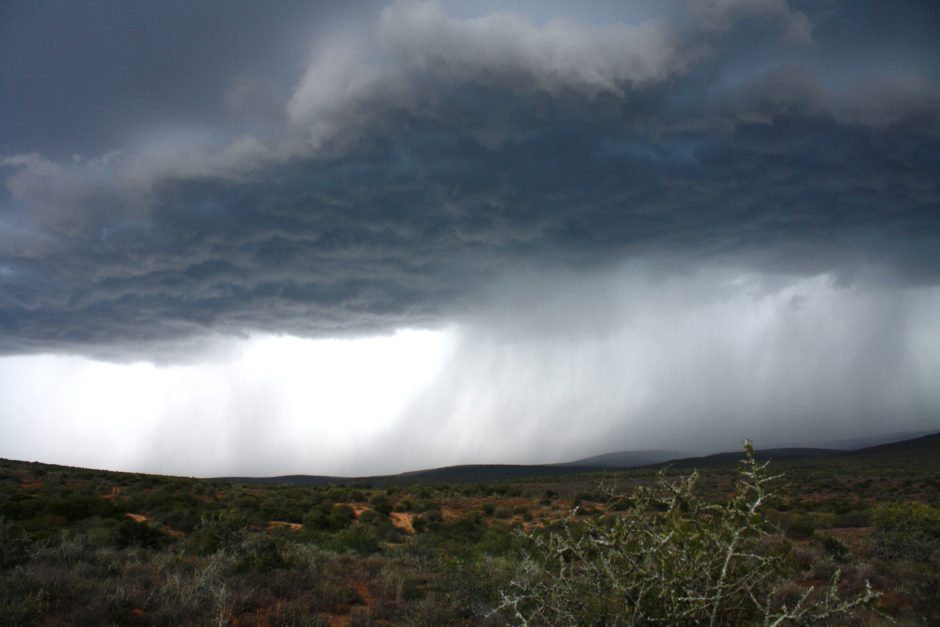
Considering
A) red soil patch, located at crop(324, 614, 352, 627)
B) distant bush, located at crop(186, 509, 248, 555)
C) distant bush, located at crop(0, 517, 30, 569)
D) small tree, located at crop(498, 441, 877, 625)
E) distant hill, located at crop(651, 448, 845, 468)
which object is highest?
small tree, located at crop(498, 441, 877, 625)

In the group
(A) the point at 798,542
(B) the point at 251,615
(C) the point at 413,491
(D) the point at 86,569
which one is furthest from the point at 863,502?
(D) the point at 86,569

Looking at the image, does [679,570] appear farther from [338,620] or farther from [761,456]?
[761,456]

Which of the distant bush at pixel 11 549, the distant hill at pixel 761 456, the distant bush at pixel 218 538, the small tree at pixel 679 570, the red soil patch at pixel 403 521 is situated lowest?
the distant hill at pixel 761 456

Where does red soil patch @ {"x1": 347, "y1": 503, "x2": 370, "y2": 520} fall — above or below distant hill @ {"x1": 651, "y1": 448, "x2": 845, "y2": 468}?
above

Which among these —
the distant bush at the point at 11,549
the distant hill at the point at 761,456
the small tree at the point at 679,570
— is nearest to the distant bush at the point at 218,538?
the distant bush at the point at 11,549

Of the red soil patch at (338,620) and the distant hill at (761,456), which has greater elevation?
the red soil patch at (338,620)

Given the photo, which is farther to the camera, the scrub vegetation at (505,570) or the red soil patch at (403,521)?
the red soil patch at (403,521)

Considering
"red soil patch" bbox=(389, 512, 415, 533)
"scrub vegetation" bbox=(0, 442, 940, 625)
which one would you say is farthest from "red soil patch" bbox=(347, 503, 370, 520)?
"scrub vegetation" bbox=(0, 442, 940, 625)

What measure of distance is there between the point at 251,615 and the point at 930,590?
13292 mm

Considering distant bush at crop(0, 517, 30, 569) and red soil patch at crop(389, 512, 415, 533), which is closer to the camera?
distant bush at crop(0, 517, 30, 569)

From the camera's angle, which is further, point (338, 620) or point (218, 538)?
point (218, 538)

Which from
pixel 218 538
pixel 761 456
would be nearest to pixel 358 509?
pixel 218 538

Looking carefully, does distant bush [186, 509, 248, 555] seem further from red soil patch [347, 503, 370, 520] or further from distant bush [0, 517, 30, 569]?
red soil patch [347, 503, 370, 520]

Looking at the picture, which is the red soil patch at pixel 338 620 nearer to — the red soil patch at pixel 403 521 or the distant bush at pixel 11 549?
the distant bush at pixel 11 549
